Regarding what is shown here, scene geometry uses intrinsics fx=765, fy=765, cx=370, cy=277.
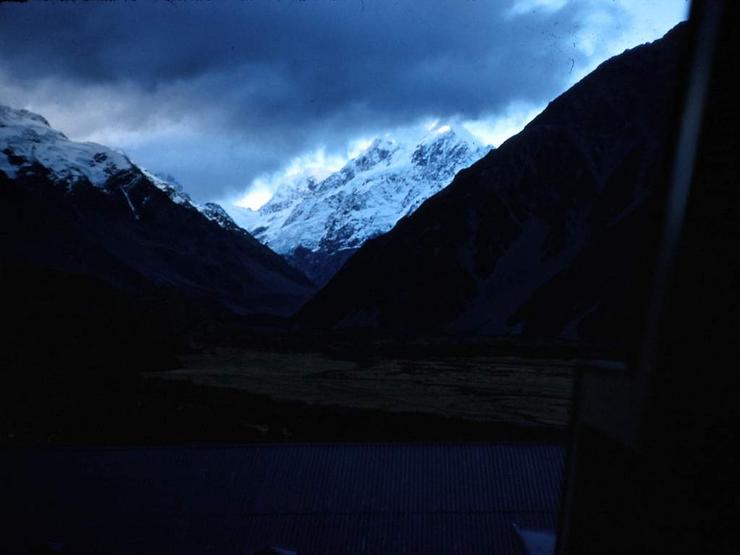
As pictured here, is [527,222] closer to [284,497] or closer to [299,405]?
[299,405]

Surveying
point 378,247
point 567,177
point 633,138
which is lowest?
point 378,247

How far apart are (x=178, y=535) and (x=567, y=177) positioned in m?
153

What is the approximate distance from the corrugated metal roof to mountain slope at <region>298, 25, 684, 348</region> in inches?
4610

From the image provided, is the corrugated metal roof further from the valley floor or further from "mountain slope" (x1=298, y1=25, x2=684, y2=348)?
"mountain slope" (x1=298, y1=25, x2=684, y2=348)

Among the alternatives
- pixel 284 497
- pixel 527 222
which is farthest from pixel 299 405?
pixel 527 222

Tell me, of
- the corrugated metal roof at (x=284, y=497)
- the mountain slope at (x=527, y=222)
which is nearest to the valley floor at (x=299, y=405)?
the corrugated metal roof at (x=284, y=497)

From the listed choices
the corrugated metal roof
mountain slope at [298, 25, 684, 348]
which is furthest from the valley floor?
mountain slope at [298, 25, 684, 348]

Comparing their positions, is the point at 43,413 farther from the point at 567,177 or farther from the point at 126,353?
the point at 567,177

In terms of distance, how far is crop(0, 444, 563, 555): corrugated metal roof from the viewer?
62.5 feet

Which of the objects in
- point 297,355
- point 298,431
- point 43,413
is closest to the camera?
point 298,431

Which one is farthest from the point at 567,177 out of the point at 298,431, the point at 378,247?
the point at 298,431

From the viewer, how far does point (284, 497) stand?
67.9 feet

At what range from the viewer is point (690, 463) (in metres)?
3.17

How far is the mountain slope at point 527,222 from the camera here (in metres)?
149
